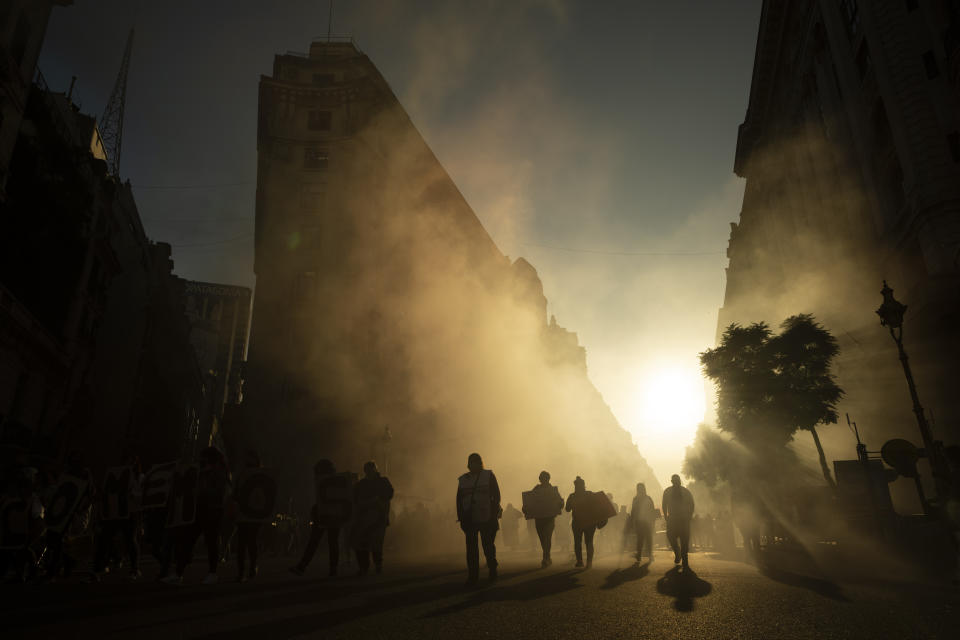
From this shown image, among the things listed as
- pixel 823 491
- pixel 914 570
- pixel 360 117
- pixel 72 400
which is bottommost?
pixel 914 570

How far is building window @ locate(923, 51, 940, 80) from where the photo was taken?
652 inches

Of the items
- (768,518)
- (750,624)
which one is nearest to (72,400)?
(768,518)

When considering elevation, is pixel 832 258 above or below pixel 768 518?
above

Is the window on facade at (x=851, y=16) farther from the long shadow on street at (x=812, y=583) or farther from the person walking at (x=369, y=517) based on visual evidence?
the person walking at (x=369, y=517)

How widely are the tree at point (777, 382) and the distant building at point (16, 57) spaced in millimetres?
25216

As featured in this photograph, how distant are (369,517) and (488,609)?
364cm

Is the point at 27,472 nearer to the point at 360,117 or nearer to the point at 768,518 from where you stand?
the point at 768,518

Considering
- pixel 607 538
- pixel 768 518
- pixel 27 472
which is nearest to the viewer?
pixel 27 472

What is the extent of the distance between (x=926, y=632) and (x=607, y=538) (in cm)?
2383

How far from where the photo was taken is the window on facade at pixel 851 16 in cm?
2008

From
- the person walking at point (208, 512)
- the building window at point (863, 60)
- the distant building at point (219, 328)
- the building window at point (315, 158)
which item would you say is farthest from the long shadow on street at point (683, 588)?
the distant building at point (219, 328)

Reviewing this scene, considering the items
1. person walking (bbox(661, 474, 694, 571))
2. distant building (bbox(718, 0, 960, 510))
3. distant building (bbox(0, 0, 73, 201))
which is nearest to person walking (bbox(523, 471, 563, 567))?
person walking (bbox(661, 474, 694, 571))

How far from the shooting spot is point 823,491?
1248 cm

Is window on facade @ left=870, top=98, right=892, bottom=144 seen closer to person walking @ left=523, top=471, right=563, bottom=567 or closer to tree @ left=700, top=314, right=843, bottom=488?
tree @ left=700, top=314, right=843, bottom=488
